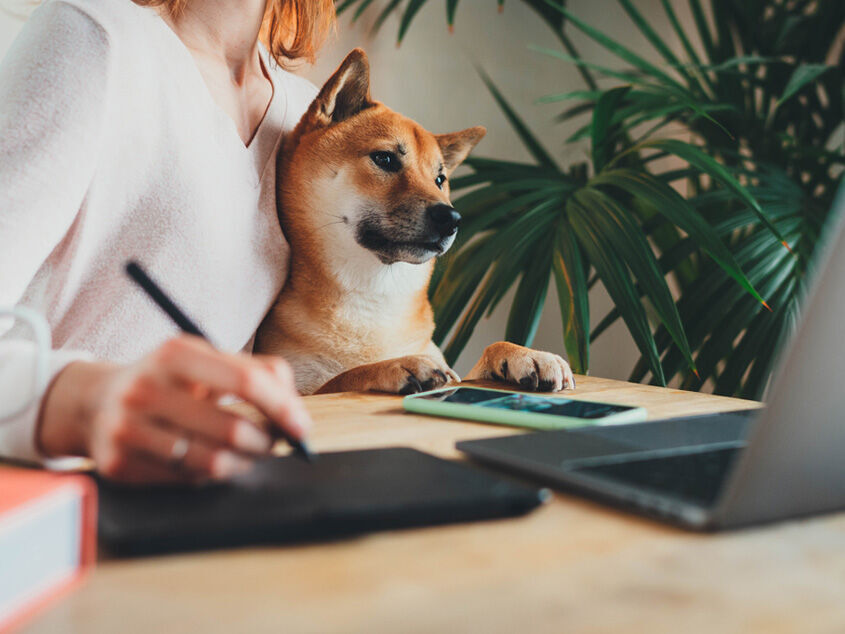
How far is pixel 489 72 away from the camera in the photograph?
2512 mm

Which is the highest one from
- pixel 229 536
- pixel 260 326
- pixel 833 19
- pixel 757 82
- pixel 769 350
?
pixel 833 19

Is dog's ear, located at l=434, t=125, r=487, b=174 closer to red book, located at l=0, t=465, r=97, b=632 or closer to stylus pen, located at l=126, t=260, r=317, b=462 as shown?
stylus pen, located at l=126, t=260, r=317, b=462

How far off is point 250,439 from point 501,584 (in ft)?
0.53

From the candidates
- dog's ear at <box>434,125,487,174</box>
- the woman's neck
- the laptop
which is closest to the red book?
the laptop

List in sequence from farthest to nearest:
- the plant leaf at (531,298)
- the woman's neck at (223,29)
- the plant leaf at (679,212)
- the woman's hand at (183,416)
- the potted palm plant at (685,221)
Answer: the plant leaf at (531,298)
the potted palm plant at (685,221)
the plant leaf at (679,212)
the woman's neck at (223,29)
the woman's hand at (183,416)

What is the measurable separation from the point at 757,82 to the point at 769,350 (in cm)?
88

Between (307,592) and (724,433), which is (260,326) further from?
(307,592)

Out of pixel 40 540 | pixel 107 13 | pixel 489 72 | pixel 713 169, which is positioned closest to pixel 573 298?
pixel 713 169

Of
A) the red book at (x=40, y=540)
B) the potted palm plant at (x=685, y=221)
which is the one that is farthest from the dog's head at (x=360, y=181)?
the red book at (x=40, y=540)

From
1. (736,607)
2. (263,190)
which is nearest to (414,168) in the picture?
(263,190)

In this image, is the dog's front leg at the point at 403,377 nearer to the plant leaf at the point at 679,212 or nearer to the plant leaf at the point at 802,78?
the plant leaf at the point at 679,212

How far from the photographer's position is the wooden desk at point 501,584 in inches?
10.9

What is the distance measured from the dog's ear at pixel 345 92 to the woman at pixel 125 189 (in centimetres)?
8

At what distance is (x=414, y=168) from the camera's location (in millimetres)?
1478
